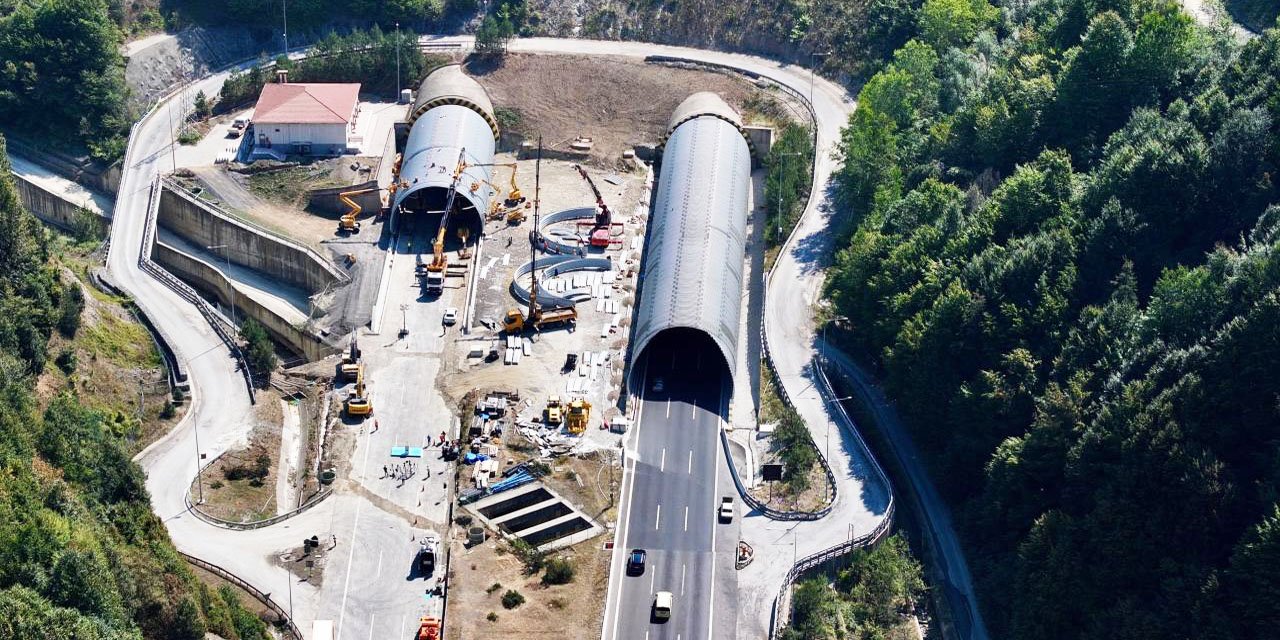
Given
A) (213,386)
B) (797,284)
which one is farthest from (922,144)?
(213,386)

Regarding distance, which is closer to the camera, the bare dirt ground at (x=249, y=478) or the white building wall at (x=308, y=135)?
the bare dirt ground at (x=249, y=478)

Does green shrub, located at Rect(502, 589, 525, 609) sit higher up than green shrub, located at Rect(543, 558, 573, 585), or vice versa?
green shrub, located at Rect(543, 558, 573, 585)

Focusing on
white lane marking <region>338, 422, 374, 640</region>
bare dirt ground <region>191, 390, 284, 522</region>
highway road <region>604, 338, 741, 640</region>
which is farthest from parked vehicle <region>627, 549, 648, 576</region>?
bare dirt ground <region>191, 390, 284, 522</region>

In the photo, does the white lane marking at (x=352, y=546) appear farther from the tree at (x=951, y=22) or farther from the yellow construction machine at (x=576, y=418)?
the tree at (x=951, y=22)

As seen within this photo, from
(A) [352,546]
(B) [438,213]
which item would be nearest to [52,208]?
(B) [438,213]

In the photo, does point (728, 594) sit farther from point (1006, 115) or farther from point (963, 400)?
point (1006, 115)

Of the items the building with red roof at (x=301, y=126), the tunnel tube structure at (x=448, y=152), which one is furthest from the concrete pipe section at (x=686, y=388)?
the building with red roof at (x=301, y=126)

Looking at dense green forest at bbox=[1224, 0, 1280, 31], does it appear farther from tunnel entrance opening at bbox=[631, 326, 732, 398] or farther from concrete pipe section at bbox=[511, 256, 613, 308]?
concrete pipe section at bbox=[511, 256, 613, 308]
